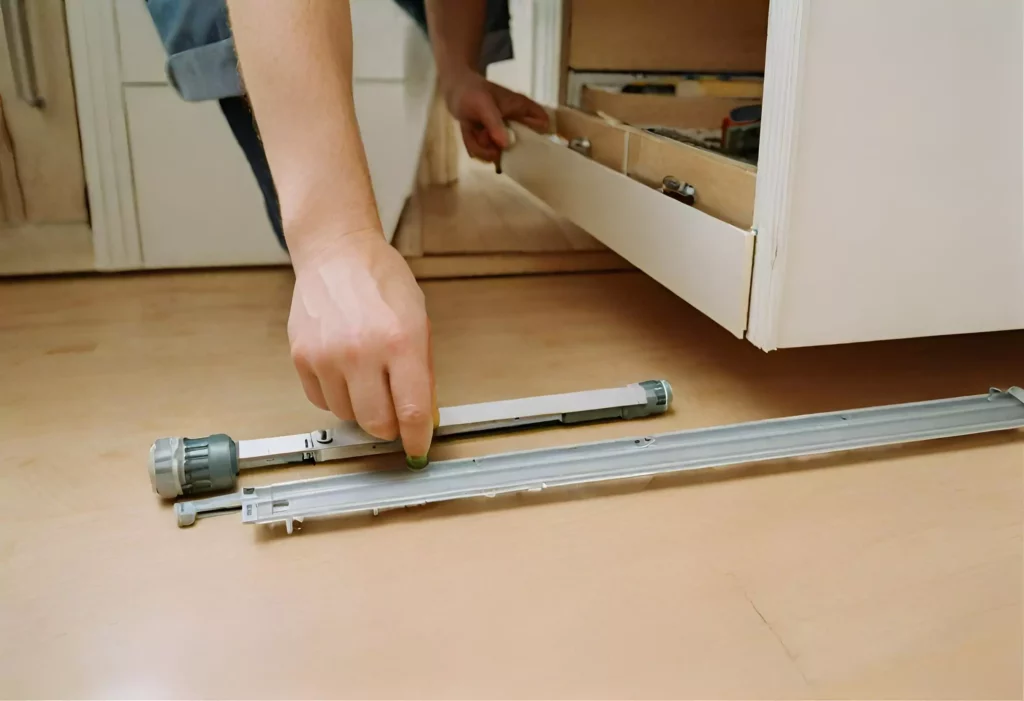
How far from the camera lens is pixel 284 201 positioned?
1.99ft

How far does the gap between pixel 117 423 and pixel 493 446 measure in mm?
356

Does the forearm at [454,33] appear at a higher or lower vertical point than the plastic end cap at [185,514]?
higher

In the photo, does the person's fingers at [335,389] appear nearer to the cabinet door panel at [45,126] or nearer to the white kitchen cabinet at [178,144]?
the white kitchen cabinet at [178,144]

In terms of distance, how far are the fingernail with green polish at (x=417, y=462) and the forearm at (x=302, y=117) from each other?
18 centimetres

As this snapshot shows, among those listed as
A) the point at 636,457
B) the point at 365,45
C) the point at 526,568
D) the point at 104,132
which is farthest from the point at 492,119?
the point at 526,568

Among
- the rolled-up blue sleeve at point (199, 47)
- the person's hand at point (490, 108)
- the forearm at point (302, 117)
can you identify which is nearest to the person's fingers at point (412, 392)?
the forearm at point (302, 117)

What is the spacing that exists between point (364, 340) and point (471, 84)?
778 millimetres

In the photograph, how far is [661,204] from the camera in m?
0.77

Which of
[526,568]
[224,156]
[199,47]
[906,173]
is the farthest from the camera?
[224,156]

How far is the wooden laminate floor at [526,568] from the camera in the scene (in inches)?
Answer: 17.6

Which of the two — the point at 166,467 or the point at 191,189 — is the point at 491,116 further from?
the point at 166,467

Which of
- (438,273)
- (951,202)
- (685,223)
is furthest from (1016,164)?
(438,273)

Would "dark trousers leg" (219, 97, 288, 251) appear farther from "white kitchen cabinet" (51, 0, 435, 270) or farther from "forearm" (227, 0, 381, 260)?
"forearm" (227, 0, 381, 260)

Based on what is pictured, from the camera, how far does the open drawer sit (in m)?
0.67
